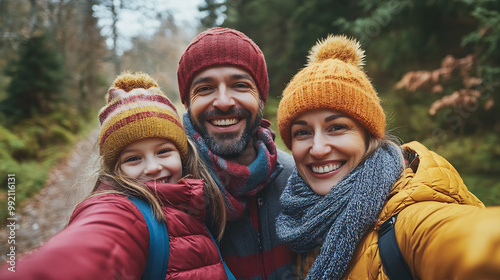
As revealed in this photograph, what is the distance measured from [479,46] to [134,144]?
233 inches

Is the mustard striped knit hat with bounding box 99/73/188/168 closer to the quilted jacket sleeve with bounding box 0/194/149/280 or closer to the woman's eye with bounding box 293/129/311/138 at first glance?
the quilted jacket sleeve with bounding box 0/194/149/280

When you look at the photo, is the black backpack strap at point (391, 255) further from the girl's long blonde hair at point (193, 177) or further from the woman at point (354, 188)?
the girl's long blonde hair at point (193, 177)

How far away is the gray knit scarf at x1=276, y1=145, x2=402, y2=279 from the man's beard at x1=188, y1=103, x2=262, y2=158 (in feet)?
1.98

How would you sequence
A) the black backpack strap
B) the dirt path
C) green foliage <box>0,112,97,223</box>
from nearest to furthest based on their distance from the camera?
the black backpack strap
the dirt path
green foliage <box>0,112,97,223</box>

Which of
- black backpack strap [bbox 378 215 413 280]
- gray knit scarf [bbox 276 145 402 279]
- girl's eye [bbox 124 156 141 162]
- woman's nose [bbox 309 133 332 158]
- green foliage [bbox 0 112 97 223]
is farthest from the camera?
green foliage [bbox 0 112 97 223]

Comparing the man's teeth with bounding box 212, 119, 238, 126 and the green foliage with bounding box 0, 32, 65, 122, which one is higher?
the green foliage with bounding box 0, 32, 65, 122

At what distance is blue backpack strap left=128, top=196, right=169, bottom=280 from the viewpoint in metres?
1.40

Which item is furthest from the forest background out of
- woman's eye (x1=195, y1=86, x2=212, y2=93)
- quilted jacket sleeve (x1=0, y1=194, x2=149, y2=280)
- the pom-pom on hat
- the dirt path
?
quilted jacket sleeve (x1=0, y1=194, x2=149, y2=280)

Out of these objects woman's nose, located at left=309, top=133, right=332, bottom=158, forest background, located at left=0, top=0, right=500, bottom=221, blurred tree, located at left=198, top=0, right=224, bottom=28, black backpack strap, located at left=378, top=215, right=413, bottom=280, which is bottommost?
black backpack strap, located at left=378, top=215, right=413, bottom=280

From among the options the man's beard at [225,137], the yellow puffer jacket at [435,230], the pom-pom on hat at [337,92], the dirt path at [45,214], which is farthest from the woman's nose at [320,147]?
the dirt path at [45,214]

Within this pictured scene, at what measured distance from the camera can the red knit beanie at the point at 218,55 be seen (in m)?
2.35

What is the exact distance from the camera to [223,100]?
2.27 meters

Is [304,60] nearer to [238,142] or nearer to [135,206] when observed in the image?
[238,142]

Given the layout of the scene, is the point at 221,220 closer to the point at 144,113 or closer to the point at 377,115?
the point at 144,113
